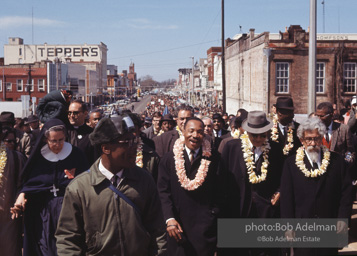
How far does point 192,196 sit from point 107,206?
7.54 feet

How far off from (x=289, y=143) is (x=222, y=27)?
23.4 meters

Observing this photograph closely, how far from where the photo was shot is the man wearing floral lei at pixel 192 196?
5.77m

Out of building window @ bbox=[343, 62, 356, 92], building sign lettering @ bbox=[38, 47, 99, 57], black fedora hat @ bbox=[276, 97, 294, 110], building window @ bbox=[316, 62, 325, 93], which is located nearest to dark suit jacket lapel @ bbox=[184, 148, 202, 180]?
black fedora hat @ bbox=[276, 97, 294, 110]

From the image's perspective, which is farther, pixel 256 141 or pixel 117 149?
pixel 256 141

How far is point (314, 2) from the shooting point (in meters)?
11.0

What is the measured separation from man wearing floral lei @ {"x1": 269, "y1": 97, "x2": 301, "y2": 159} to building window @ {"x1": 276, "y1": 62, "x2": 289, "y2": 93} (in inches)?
945

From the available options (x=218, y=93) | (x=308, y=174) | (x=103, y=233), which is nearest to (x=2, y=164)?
(x=103, y=233)

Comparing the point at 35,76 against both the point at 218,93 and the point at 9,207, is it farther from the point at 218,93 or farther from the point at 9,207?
the point at 9,207

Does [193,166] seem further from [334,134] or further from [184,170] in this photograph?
[334,134]

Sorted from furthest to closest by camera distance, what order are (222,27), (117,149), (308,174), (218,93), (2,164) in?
(218,93) < (222,27) < (2,164) < (308,174) < (117,149)

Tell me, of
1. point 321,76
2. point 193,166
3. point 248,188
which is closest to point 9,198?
point 193,166

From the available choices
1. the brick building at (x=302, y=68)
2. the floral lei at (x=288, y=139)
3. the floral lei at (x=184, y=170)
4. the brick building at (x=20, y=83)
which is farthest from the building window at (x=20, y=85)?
the floral lei at (x=184, y=170)

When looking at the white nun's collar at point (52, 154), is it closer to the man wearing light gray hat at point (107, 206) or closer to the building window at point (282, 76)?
the man wearing light gray hat at point (107, 206)

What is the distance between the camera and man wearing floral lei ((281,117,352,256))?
560cm
